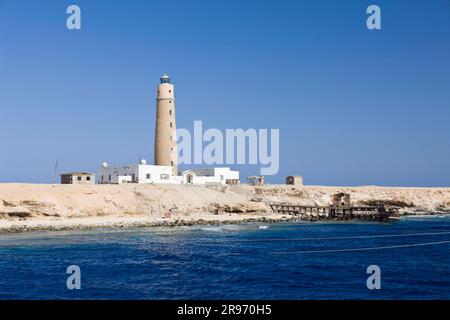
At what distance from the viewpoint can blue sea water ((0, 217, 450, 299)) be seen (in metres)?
22.7

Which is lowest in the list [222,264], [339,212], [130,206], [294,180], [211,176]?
[222,264]

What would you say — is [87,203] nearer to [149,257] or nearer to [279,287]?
[149,257]

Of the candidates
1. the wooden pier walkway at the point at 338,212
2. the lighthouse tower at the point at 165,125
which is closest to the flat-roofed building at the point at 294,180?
the wooden pier walkway at the point at 338,212

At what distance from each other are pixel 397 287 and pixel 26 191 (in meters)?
42.9

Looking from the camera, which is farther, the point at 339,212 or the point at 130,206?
the point at 339,212

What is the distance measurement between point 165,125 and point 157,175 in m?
8.14

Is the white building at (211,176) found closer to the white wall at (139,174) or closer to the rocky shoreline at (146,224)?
the white wall at (139,174)

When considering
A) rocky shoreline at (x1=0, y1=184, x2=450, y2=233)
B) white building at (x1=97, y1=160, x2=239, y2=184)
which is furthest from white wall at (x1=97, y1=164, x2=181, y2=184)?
rocky shoreline at (x1=0, y1=184, x2=450, y2=233)

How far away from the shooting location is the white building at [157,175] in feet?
232

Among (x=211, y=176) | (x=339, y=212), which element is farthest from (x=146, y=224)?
(x=339, y=212)

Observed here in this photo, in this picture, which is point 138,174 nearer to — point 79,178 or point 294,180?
point 79,178

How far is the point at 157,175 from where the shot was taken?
71.9 metres

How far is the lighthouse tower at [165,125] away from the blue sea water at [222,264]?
2746cm

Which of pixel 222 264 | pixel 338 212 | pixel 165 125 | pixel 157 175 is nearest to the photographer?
pixel 222 264
